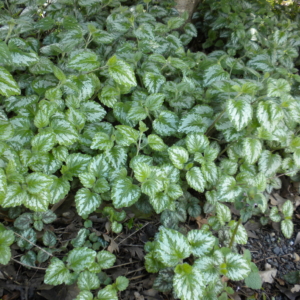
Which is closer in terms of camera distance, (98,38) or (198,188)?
(198,188)

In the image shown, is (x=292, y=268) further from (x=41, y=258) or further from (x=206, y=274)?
(x=41, y=258)

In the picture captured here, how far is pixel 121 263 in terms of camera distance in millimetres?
1659

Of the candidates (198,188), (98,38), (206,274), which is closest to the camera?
(206,274)

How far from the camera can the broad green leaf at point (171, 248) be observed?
135 cm

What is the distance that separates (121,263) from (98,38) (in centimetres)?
146

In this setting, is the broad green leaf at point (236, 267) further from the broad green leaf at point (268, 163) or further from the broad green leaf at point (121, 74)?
the broad green leaf at point (121, 74)

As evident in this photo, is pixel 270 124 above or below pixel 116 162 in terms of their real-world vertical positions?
above

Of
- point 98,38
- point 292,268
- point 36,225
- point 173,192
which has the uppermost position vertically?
point 98,38

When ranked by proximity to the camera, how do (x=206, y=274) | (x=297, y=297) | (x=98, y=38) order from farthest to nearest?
(x=98, y=38) → (x=297, y=297) → (x=206, y=274)

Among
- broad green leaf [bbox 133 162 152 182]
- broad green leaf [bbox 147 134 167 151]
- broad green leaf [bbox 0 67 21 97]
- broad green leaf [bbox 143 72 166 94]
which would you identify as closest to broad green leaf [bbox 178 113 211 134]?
broad green leaf [bbox 147 134 167 151]

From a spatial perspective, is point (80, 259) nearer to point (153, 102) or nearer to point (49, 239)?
point (49, 239)

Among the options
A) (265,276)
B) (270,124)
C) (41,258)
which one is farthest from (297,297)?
(41,258)

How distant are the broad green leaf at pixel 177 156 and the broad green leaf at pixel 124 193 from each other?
0.28 metres

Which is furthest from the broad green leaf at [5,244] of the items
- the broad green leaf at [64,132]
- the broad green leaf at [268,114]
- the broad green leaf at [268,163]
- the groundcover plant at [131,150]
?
the broad green leaf at [268,163]
